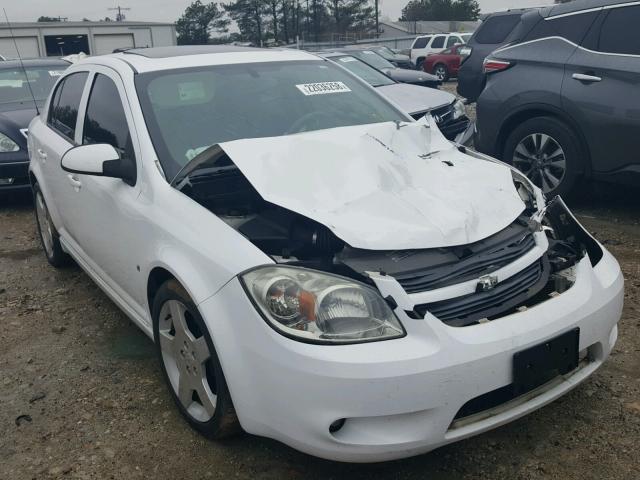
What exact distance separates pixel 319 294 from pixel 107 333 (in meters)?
2.07

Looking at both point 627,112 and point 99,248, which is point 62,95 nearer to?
point 99,248

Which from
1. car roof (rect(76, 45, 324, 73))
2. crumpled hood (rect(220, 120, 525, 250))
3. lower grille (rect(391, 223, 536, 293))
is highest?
car roof (rect(76, 45, 324, 73))

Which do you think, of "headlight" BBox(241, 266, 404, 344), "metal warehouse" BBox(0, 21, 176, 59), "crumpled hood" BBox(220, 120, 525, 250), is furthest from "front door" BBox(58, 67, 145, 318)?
"metal warehouse" BBox(0, 21, 176, 59)

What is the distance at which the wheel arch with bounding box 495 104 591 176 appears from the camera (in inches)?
197

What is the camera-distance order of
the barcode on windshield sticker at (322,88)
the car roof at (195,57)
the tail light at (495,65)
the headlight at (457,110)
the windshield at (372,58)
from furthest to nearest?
1. the windshield at (372,58)
2. the headlight at (457,110)
3. the tail light at (495,65)
4. the barcode on windshield sticker at (322,88)
5. the car roof at (195,57)

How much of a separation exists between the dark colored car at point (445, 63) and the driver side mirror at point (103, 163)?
68.7ft

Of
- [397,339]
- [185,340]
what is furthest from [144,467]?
[397,339]

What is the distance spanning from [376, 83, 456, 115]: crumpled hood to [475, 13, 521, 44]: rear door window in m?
3.89

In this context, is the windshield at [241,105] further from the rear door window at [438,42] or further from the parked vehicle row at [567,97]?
the rear door window at [438,42]

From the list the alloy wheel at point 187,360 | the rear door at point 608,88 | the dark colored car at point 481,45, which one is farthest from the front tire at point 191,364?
the dark colored car at point 481,45

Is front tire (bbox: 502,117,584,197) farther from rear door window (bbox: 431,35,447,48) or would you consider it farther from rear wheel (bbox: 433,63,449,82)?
rear door window (bbox: 431,35,447,48)

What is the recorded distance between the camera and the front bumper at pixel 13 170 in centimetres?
649

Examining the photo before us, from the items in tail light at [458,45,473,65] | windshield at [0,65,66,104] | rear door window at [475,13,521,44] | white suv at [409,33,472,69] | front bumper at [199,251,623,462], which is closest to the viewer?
front bumper at [199,251,623,462]

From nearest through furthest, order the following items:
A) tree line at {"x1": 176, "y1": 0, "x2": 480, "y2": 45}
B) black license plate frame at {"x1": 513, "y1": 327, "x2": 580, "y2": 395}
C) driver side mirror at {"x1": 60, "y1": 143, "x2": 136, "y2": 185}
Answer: black license plate frame at {"x1": 513, "y1": 327, "x2": 580, "y2": 395} → driver side mirror at {"x1": 60, "y1": 143, "x2": 136, "y2": 185} → tree line at {"x1": 176, "y1": 0, "x2": 480, "y2": 45}
